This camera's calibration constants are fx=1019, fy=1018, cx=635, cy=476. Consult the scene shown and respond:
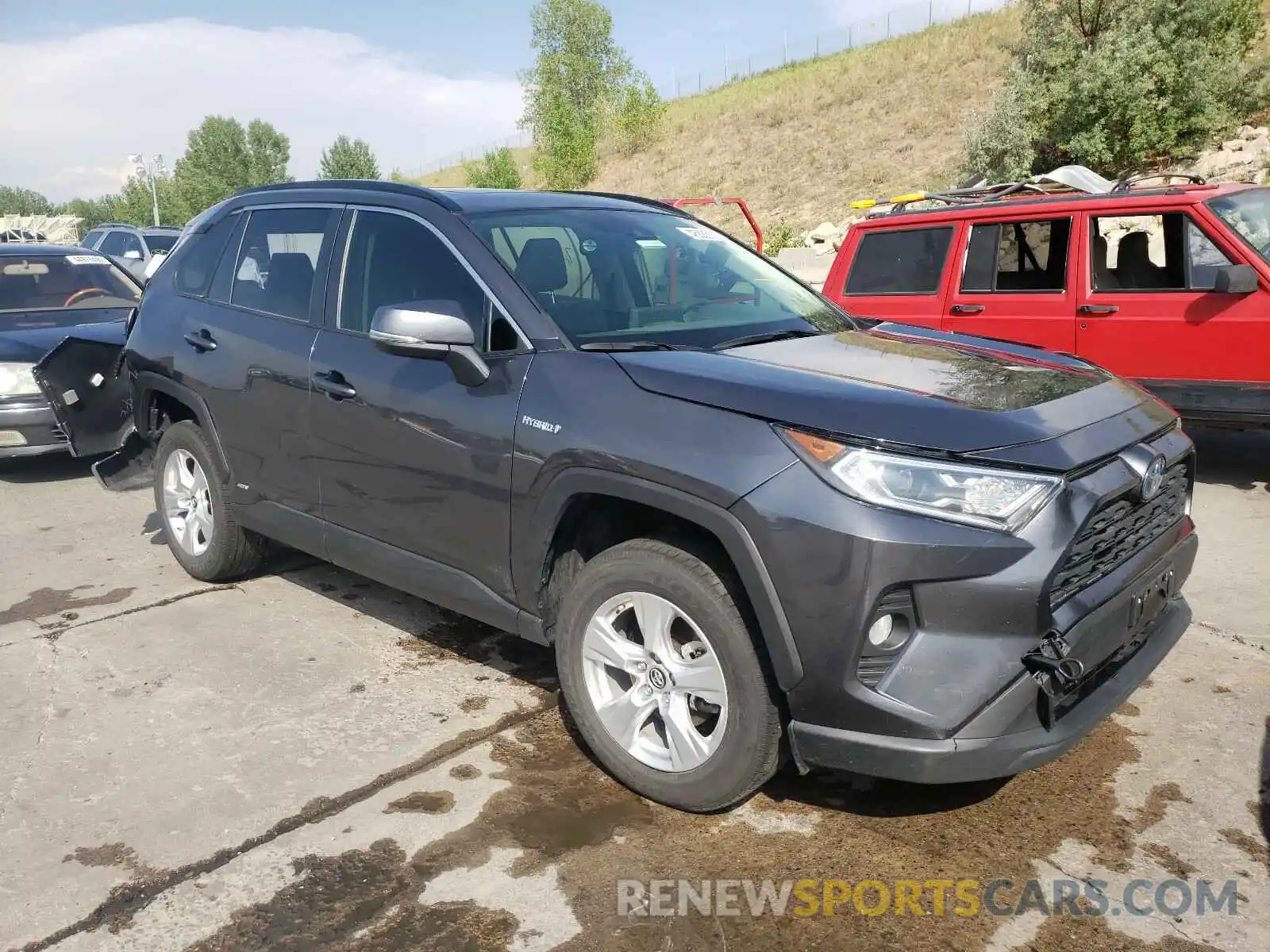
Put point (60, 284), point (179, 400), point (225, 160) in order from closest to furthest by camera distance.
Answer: point (179, 400) → point (60, 284) → point (225, 160)

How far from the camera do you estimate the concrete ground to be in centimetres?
250

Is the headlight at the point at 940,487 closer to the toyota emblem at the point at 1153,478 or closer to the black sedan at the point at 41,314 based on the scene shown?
the toyota emblem at the point at 1153,478

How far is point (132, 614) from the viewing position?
4680 millimetres

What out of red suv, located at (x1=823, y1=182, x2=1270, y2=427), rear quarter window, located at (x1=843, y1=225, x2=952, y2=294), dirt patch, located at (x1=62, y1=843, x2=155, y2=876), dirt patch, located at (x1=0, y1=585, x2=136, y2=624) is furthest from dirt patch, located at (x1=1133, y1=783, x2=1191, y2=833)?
rear quarter window, located at (x1=843, y1=225, x2=952, y2=294)

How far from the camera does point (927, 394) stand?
2729 mm

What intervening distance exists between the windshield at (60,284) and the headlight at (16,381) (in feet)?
4.16

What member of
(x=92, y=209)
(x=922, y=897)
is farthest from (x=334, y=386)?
(x=92, y=209)

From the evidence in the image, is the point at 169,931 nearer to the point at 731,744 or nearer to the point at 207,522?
the point at 731,744

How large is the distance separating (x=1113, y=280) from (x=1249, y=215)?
32.3 inches

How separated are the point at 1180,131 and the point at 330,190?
21.2 m

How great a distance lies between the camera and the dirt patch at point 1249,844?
2.71 meters

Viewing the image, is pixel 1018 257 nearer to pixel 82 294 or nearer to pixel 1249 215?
pixel 1249 215

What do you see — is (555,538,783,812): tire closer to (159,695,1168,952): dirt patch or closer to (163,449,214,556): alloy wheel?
(159,695,1168,952): dirt patch

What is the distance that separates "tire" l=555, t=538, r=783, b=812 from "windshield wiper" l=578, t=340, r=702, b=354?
0.62 m
